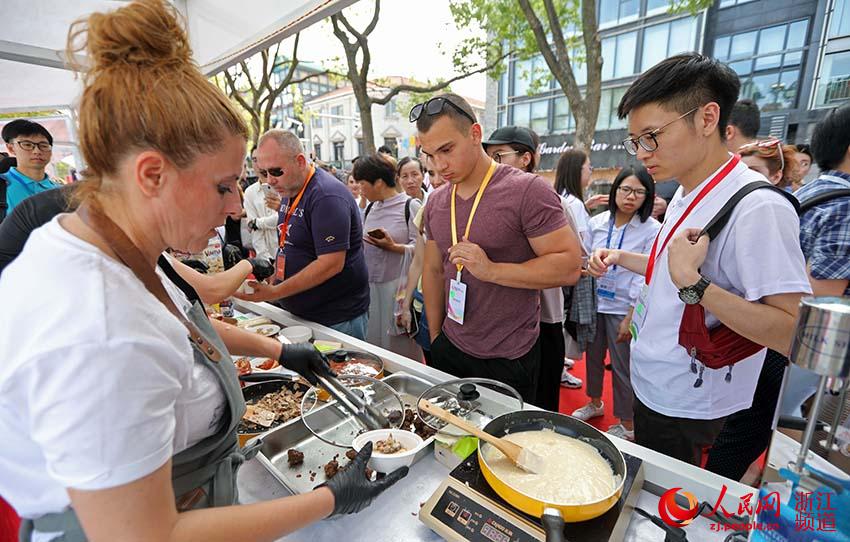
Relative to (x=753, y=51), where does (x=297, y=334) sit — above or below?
below

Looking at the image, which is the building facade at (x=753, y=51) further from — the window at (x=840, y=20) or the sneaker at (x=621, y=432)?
the sneaker at (x=621, y=432)

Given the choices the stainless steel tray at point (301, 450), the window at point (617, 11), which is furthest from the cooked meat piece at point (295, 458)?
the window at point (617, 11)

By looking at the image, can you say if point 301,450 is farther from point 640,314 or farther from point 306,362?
point 640,314

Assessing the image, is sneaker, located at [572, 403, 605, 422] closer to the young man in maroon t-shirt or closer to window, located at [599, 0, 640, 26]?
the young man in maroon t-shirt

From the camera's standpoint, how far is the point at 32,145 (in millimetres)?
3641

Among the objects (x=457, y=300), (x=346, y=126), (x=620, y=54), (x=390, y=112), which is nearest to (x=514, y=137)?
(x=457, y=300)

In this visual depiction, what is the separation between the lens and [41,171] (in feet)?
12.4

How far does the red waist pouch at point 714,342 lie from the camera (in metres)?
1.32

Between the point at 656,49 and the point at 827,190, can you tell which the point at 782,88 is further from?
the point at 827,190

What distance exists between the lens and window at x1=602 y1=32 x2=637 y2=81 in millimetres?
15594

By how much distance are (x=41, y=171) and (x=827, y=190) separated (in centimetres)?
586

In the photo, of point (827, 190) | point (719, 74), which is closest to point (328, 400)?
point (719, 74)

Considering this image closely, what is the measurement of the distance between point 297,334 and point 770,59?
57.0 ft

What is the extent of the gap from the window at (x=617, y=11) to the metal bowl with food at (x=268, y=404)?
1869 cm
